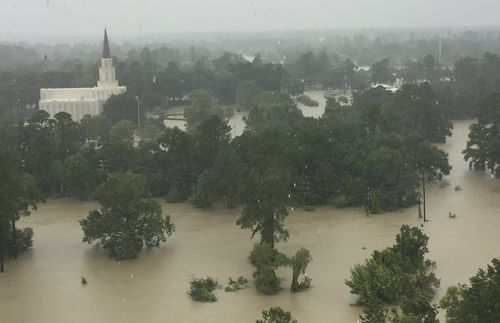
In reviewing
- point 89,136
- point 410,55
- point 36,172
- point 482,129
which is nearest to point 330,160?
point 482,129

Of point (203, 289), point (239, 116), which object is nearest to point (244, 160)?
point (203, 289)

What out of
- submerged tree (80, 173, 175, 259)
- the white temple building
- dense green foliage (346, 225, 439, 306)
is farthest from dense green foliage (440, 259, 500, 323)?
the white temple building

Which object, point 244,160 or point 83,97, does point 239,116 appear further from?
point 244,160

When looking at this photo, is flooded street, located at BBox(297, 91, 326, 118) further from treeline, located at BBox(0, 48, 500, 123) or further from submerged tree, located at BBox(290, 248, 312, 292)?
submerged tree, located at BBox(290, 248, 312, 292)

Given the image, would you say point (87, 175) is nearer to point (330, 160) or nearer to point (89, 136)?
point (330, 160)

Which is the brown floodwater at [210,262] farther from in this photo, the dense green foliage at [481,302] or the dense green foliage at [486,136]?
the dense green foliage at [481,302]

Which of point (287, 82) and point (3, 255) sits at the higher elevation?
point (287, 82)
